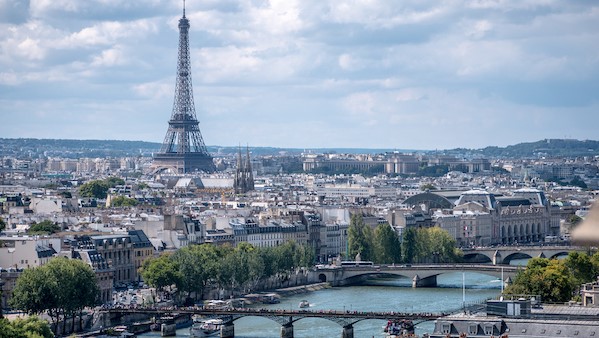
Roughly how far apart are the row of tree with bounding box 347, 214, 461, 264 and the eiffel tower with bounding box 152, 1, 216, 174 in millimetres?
88040

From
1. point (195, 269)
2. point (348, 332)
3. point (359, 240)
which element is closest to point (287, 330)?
point (348, 332)

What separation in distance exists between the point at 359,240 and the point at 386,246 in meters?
1.35

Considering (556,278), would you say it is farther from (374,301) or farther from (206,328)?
(374,301)

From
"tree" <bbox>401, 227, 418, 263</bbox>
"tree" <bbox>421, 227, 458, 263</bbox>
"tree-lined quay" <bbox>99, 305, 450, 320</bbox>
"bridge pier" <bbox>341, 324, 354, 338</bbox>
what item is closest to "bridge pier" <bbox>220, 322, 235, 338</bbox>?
"tree-lined quay" <bbox>99, 305, 450, 320</bbox>

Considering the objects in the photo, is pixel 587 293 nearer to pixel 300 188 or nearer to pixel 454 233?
pixel 454 233

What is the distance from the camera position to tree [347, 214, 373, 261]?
265 feet

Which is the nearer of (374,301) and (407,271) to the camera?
(374,301)

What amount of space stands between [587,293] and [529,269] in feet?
46.1

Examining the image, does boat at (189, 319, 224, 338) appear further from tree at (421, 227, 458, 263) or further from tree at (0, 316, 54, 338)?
tree at (421, 227, 458, 263)

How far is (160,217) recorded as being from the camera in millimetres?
77125

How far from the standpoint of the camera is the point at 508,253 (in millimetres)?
84562

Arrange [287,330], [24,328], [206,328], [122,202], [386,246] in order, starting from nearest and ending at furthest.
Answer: [24,328] < [287,330] < [206,328] < [386,246] < [122,202]

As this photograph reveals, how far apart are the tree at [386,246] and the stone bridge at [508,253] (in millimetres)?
5170

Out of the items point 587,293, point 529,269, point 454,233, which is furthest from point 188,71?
point 587,293
